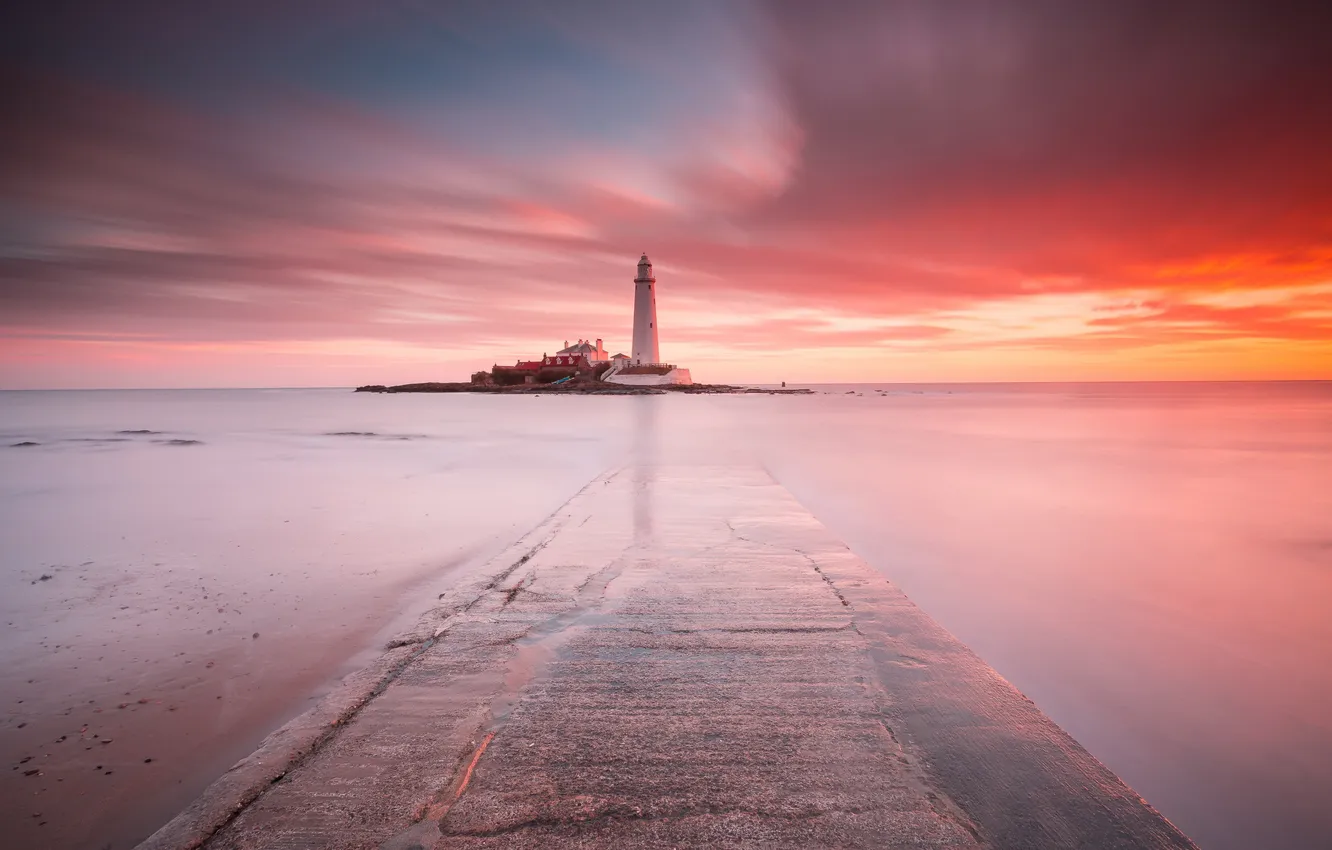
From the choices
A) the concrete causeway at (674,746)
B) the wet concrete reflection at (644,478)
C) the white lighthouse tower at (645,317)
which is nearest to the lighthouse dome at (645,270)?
the white lighthouse tower at (645,317)

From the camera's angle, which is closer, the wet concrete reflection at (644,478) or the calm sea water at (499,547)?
the calm sea water at (499,547)

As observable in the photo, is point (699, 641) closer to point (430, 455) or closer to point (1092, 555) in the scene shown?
point (1092, 555)

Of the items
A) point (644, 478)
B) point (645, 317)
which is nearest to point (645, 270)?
point (645, 317)

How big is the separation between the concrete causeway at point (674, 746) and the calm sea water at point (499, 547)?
95 centimetres

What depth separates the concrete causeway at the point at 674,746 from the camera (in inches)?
87.7

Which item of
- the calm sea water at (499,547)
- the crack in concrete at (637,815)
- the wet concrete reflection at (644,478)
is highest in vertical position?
the crack in concrete at (637,815)

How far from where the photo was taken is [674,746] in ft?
8.84

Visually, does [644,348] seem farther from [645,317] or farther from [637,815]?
[637,815]

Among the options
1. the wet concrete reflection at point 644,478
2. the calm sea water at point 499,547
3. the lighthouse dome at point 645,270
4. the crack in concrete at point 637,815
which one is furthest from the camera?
the lighthouse dome at point 645,270

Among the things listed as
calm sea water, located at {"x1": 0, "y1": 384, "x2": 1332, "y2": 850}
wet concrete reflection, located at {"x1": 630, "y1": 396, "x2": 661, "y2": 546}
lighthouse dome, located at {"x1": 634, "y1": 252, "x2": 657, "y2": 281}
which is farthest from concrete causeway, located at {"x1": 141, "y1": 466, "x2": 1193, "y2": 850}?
lighthouse dome, located at {"x1": 634, "y1": 252, "x2": 657, "y2": 281}

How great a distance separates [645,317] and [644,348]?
453 cm

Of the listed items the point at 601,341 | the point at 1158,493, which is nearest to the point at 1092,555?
the point at 1158,493

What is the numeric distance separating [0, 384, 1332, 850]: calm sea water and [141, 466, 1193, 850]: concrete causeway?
0.95m

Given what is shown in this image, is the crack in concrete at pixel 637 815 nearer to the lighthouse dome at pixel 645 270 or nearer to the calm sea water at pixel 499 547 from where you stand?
the calm sea water at pixel 499 547
